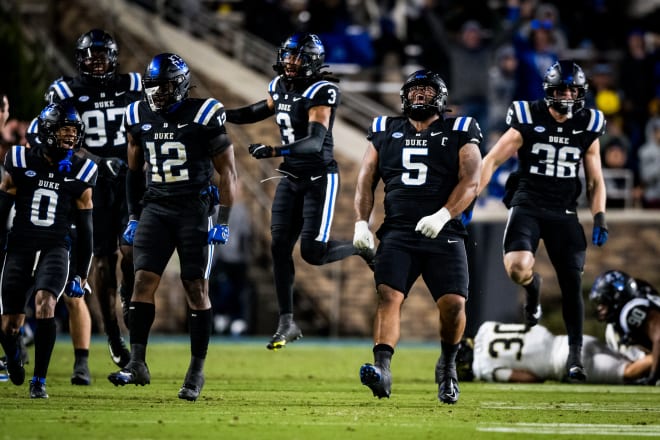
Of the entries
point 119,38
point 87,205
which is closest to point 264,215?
point 119,38

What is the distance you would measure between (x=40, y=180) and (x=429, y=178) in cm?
257

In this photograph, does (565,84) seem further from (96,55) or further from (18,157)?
(18,157)

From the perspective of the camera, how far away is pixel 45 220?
29.8 ft

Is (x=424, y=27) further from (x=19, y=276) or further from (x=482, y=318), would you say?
(x=19, y=276)

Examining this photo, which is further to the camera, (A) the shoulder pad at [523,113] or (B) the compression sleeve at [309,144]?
(A) the shoulder pad at [523,113]

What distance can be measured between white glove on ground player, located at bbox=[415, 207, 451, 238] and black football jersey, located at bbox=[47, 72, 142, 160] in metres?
2.93

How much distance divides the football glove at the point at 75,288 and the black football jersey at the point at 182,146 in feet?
2.77

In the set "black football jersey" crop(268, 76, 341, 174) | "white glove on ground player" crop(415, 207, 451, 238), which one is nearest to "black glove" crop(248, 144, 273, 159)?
"black football jersey" crop(268, 76, 341, 174)

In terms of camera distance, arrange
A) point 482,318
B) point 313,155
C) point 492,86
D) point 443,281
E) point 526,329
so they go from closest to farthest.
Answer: point 443,281, point 313,155, point 526,329, point 482,318, point 492,86

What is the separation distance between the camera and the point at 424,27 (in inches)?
744

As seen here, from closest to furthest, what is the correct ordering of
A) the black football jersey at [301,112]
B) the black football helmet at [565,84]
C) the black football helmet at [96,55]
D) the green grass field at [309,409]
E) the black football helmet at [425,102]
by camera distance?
the green grass field at [309,409] < the black football helmet at [425,102] < the black football jersey at [301,112] < the black football helmet at [96,55] < the black football helmet at [565,84]

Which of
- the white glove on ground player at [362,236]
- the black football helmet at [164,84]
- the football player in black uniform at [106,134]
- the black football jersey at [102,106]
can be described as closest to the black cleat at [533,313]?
the white glove on ground player at [362,236]

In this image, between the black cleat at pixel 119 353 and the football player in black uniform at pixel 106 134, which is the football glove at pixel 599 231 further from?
the black cleat at pixel 119 353

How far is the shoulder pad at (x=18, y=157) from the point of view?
9125mm
